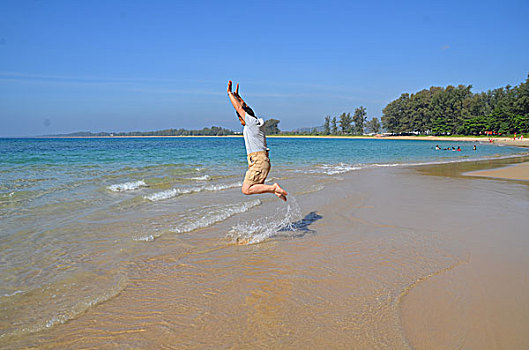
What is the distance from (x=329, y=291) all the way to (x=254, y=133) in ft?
9.83

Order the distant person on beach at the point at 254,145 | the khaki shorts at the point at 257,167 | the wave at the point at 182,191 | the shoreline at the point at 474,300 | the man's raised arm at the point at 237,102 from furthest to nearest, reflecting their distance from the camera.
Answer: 1. the wave at the point at 182,191
2. the khaki shorts at the point at 257,167
3. the distant person on beach at the point at 254,145
4. the man's raised arm at the point at 237,102
5. the shoreline at the point at 474,300

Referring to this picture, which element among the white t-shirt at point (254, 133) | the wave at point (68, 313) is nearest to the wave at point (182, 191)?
the white t-shirt at point (254, 133)

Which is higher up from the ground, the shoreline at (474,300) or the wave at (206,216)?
the wave at (206,216)

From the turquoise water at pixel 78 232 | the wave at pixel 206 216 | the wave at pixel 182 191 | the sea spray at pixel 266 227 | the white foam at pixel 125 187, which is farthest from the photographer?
the white foam at pixel 125 187

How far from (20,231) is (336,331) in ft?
20.8

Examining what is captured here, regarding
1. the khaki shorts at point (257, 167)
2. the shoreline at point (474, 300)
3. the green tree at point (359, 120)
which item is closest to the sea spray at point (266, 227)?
the khaki shorts at point (257, 167)

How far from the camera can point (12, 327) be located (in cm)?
335

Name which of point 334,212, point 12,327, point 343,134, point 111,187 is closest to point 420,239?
point 334,212

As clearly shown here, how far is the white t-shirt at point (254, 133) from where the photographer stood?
5930 millimetres

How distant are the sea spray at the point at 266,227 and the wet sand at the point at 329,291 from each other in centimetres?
22

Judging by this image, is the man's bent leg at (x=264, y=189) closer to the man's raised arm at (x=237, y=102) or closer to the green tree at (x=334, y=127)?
the man's raised arm at (x=237, y=102)

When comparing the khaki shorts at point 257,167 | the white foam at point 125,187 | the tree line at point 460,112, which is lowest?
the white foam at point 125,187

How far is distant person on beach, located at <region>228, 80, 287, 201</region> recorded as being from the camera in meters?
5.86

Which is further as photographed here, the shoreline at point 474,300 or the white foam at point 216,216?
the white foam at point 216,216
